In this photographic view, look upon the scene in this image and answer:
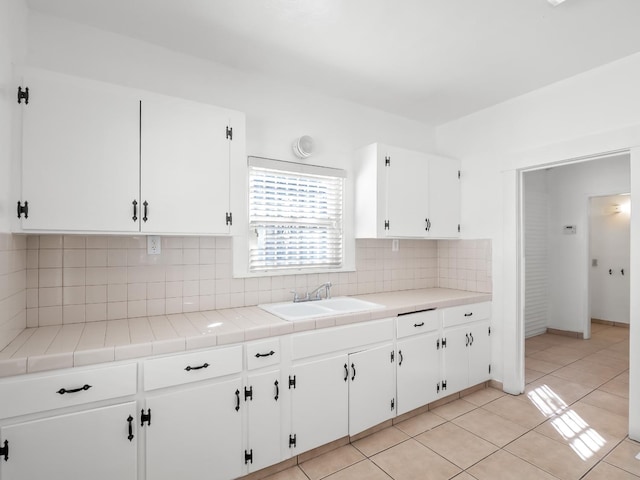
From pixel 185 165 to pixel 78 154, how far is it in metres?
0.53

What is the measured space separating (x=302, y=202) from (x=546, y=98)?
2232 mm

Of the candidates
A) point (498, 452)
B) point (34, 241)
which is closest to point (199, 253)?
point (34, 241)

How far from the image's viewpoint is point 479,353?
318 centimetres

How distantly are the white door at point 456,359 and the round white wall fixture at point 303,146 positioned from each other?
190 cm

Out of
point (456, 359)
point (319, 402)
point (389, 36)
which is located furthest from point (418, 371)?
point (389, 36)

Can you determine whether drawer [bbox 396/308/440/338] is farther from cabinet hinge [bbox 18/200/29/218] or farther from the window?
cabinet hinge [bbox 18/200/29/218]

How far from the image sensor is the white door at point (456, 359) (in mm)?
2910

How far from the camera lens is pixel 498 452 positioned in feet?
7.43

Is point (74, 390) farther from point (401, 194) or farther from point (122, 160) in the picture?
point (401, 194)

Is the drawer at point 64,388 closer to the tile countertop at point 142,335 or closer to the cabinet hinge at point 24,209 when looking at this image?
the tile countertop at point 142,335

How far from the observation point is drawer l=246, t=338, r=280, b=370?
1.93 meters

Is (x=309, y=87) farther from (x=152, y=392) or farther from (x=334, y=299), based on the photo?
(x=152, y=392)

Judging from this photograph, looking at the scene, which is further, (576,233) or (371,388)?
(576,233)

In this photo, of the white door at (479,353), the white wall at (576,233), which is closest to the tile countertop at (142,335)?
the white door at (479,353)
